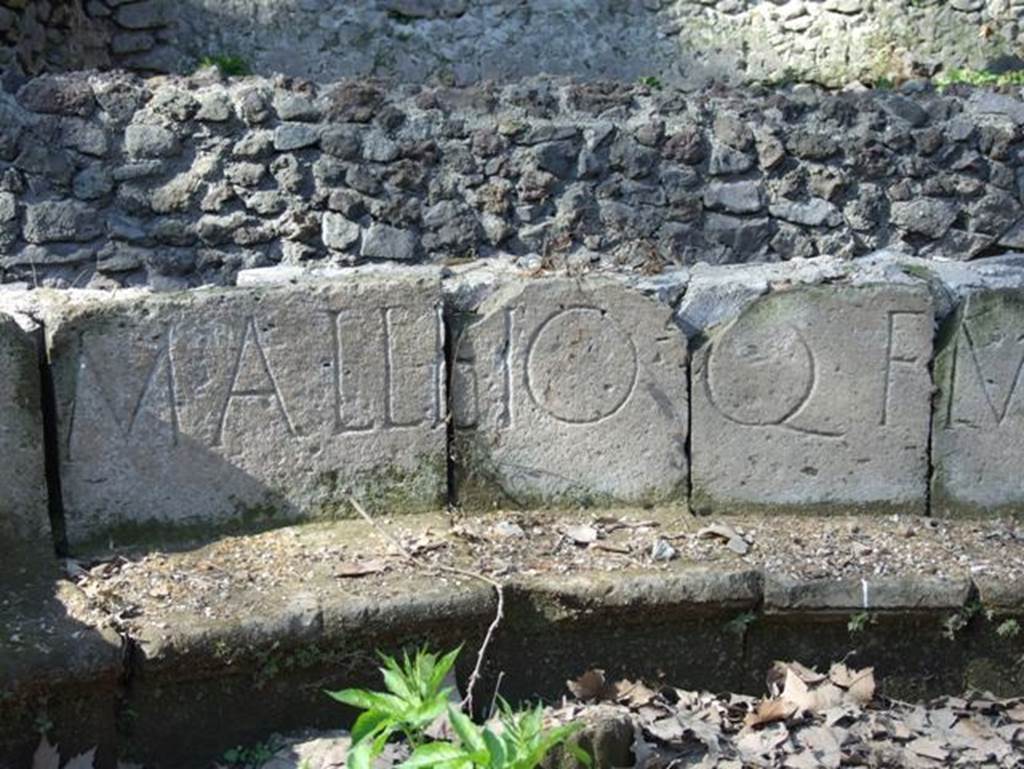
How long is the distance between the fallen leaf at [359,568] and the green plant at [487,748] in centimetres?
70

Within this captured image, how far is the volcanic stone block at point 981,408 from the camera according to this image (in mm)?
3717

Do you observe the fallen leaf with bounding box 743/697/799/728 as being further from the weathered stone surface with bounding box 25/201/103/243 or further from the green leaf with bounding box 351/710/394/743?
the weathered stone surface with bounding box 25/201/103/243

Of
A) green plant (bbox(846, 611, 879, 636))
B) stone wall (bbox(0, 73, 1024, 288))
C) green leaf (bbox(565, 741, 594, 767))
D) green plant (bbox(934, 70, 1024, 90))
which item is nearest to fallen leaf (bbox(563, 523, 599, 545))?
green plant (bbox(846, 611, 879, 636))

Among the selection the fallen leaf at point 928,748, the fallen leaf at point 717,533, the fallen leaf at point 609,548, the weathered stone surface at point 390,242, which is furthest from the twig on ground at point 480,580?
the weathered stone surface at point 390,242

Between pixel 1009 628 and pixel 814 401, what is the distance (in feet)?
2.38

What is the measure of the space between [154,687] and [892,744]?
162 cm

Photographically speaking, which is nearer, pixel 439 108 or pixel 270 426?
pixel 270 426

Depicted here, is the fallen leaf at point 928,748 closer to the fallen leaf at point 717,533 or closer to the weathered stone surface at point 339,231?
the fallen leaf at point 717,533

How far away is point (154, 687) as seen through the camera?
10.1 ft

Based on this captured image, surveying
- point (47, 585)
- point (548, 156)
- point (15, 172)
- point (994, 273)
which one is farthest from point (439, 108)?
point (47, 585)

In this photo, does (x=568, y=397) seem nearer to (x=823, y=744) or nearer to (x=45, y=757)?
(x=823, y=744)

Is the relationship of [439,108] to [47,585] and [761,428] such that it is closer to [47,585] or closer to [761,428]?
[761,428]

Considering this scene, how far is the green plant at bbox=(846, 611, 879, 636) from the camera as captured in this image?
11.2 feet

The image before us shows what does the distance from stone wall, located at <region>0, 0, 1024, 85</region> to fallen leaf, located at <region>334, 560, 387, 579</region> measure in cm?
707
